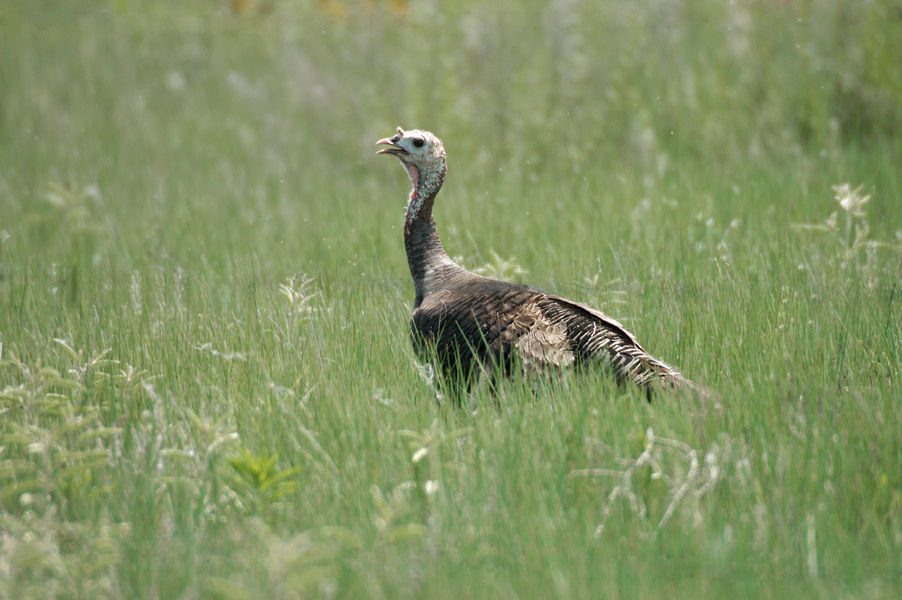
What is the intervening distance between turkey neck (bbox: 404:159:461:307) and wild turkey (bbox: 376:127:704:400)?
31 centimetres

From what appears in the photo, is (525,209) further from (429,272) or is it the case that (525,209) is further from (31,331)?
(31,331)

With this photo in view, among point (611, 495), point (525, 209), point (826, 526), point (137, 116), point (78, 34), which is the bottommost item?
point (826, 526)

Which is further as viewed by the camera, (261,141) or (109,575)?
(261,141)

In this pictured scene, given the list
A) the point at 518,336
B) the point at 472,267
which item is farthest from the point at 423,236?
the point at 472,267

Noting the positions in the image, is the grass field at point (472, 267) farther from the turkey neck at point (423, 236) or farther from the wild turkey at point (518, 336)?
the turkey neck at point (423, 236)

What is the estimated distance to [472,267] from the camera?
18.4ft

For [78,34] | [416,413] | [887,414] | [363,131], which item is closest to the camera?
[887,414]

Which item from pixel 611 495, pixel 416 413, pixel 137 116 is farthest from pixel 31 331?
pixel 137 116

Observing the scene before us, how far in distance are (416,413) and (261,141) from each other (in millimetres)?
7008

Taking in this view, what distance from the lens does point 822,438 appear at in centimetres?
276

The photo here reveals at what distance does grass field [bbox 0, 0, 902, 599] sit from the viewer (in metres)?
2.36

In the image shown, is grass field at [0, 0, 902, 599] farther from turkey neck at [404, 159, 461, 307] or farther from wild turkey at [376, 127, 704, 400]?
turkey neck at [404, 159, 461, 307]

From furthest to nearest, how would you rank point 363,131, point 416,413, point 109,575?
point 363,131 → point 416,413 → point 109,575

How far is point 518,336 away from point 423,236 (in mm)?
1103
